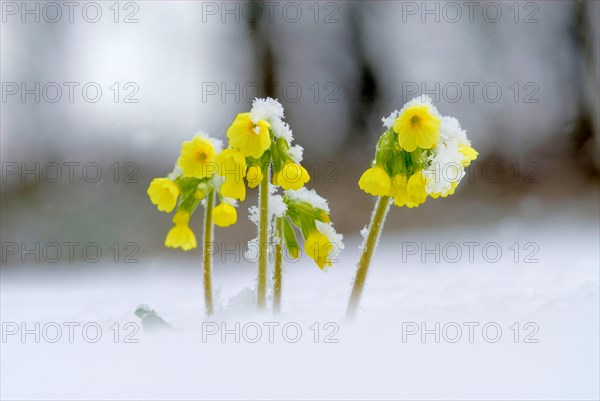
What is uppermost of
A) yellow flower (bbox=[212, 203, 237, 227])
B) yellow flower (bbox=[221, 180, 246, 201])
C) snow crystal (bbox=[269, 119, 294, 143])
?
snow crystal (bbox=[269, 119, 294, 143])

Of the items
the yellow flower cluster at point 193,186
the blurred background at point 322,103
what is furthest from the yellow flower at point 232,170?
the blurred background at point 322,103

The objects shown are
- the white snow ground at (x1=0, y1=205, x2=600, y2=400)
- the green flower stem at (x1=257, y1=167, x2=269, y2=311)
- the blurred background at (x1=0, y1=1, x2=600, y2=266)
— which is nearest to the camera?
the white snow ground at (x1=0, y1=205, x2=600, y2=400)

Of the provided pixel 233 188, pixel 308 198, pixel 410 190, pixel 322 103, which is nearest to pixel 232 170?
pixel 233 188

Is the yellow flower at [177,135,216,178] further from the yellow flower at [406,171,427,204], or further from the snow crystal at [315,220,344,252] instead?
the yellow flower at [406,171,427,204]

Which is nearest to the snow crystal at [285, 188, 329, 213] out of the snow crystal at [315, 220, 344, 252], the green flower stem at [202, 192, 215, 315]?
the snow crystal at [315, 220, 344, 252]

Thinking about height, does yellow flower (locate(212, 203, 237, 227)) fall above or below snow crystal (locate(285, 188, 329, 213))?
below

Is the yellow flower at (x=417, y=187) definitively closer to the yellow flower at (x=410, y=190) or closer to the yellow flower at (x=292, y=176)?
the yellow flower at (x=410, y=190)

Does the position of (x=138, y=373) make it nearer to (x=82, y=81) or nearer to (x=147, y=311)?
(x=147, y=311)

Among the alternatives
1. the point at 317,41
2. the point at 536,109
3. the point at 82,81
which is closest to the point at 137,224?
the point at 82,81

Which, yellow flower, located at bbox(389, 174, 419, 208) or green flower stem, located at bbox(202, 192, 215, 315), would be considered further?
green flower stem, located at bbox(202, 192, 215, 315)
